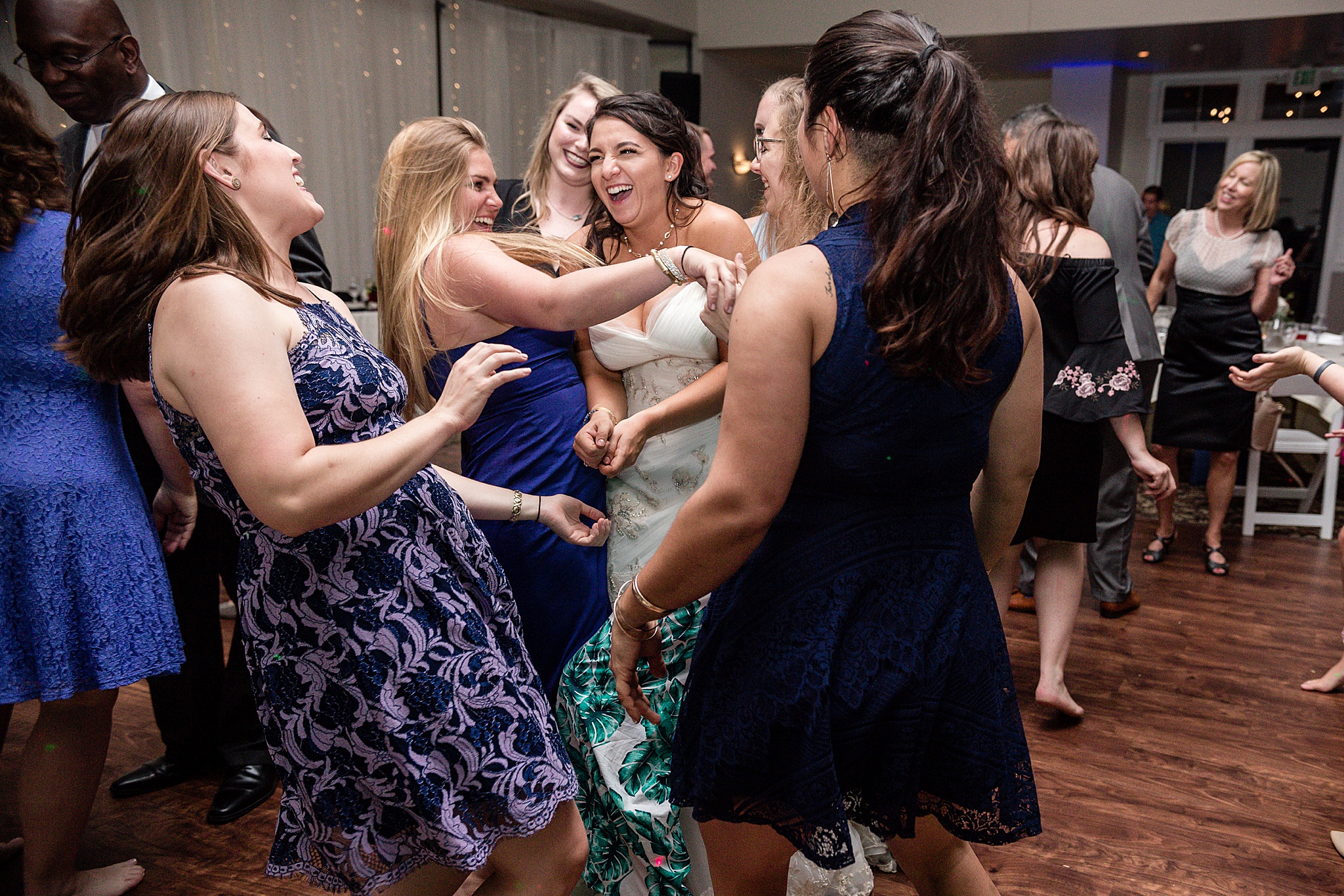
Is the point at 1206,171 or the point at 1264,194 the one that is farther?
the point at 1206,171

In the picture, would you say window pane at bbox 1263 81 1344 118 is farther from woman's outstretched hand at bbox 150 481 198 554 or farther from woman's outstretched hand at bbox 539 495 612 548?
woman's outstretched hand at bbox 150 481 198 554

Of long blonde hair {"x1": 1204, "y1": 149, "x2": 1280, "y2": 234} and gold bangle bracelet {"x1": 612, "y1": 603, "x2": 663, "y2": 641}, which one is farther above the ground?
long blonde hair {"x1": 1204, "y1": 149, "x2": 1280, "y2": 234}

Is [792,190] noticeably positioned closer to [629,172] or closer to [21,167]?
[629,172]

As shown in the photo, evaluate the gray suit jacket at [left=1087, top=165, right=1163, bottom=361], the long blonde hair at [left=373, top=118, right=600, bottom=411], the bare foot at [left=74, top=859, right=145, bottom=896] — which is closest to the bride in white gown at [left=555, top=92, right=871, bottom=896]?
the long blonde hair at [left=373, top=118, right=600, bottom=411]

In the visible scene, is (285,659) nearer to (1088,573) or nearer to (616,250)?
(616,250)

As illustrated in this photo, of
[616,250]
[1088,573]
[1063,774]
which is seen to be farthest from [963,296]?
[1088,573]

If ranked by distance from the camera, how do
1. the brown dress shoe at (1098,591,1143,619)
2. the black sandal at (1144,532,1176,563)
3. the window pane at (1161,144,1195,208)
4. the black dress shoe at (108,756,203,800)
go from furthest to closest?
the window pane at (1161,144,1195,208) → the black sandal at (1144,532,1176,563) → the brown dress shoe at (1098,591,1143,619) → the black dress shoe at (108,756,203,800)

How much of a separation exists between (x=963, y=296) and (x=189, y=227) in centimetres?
101

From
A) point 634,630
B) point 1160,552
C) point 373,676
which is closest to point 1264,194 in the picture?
point 1160,552

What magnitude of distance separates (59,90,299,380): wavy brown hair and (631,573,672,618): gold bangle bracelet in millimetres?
600

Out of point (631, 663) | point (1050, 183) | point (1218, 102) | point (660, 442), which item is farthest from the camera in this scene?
point (1218, 102)

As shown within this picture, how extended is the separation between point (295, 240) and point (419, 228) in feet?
1.87

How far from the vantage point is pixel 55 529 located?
1798mm

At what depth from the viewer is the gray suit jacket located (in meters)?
3.15
